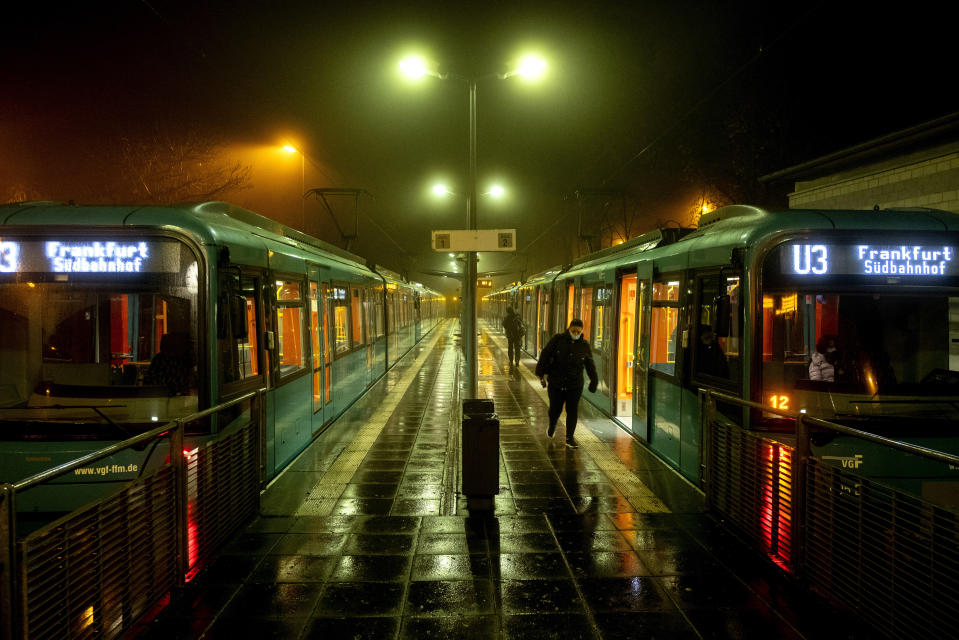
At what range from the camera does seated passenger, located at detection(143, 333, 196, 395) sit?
494 centimetres

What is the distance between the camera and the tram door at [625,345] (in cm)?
954

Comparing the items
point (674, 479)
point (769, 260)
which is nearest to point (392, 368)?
point (674, 479)

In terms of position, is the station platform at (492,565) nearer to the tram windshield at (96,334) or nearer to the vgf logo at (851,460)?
the vgf logo at (851,460)

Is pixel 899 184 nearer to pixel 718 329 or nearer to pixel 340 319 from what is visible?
pixel 718 329

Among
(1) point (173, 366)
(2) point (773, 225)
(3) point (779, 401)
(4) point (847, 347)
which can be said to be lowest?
(3) point (779, 401)

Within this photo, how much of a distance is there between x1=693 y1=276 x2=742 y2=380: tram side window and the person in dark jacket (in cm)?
199

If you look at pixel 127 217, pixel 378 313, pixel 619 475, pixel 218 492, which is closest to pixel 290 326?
pixel 127 217

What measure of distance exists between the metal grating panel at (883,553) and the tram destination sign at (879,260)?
1914mm

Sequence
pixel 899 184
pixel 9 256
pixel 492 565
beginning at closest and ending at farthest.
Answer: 1. pixel 492 565
2. pixel 9 256
3. pixel 899 184

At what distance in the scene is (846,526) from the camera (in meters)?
3.58

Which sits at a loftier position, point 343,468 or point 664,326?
point 664,326

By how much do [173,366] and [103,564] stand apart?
211 cm

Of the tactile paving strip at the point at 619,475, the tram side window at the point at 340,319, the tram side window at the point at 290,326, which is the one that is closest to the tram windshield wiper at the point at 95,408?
the tram side window at the point at 290,326

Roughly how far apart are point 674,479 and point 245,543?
15.0 feet
